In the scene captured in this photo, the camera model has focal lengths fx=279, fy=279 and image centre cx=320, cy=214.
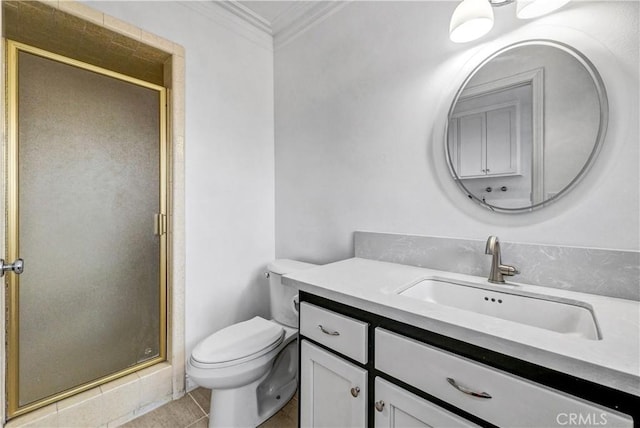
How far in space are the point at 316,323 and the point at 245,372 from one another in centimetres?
54

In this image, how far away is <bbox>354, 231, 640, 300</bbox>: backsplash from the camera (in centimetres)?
91

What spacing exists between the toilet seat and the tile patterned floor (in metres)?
0.40

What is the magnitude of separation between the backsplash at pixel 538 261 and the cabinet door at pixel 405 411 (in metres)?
0.63

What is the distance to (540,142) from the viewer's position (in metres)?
1.05

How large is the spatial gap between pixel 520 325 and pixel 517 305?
355 millimetres

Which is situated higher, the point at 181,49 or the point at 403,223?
the point at 181,49

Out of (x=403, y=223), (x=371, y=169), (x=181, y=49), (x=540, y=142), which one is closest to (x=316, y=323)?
(x=403, y=223)

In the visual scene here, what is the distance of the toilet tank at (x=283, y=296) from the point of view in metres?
1.64

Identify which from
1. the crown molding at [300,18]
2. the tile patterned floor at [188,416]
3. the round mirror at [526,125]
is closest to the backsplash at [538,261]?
the round mirror at [526,125]

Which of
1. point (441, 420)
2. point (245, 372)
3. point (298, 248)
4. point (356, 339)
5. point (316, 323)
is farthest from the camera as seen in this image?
point (298, 248)

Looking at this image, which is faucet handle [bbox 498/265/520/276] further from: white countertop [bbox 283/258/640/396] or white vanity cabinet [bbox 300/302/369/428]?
white vanity cabinet [bbox 300/302/369/428]

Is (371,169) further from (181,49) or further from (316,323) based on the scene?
(181,49)

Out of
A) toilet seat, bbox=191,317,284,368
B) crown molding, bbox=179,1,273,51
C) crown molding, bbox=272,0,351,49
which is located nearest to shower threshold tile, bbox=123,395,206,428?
toilet seat, bbox=191,317,284,368

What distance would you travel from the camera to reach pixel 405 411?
80 centimetres
